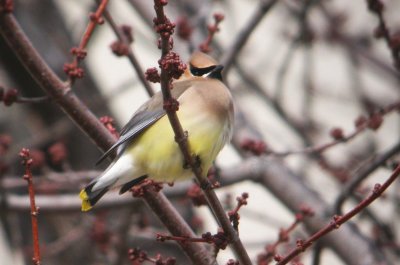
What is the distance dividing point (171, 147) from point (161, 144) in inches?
1.9

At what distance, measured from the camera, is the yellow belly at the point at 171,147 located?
2951 millimetres

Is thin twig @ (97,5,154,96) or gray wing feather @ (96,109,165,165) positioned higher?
thin twig @ (97,5,154,96)

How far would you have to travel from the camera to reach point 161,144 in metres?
3.00

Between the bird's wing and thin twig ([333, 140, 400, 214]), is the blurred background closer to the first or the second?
thin twig ([333, 140, 400, 214])

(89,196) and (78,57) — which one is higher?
(78,57)

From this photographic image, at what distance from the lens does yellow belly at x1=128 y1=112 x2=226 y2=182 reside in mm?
2951

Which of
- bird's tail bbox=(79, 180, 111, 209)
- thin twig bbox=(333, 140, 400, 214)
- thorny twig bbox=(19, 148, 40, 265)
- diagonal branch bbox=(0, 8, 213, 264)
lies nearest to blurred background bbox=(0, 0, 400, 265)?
thin twig bbox=(333, 140, 400, 214)

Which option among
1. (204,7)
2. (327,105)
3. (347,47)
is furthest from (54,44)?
(327,105)

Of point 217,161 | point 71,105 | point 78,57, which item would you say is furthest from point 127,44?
point 217,161

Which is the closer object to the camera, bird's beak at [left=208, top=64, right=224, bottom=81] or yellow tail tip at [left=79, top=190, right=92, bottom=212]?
yellow tail tip at [left=79, top=190, right=92, bottom=212]

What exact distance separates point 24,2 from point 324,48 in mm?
2741

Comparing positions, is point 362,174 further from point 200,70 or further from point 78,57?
point 78,57

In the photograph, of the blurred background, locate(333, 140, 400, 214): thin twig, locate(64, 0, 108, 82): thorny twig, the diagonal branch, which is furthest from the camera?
the blurred background

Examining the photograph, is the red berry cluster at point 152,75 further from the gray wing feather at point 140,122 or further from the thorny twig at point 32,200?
the gray wing feather at point 140,122
